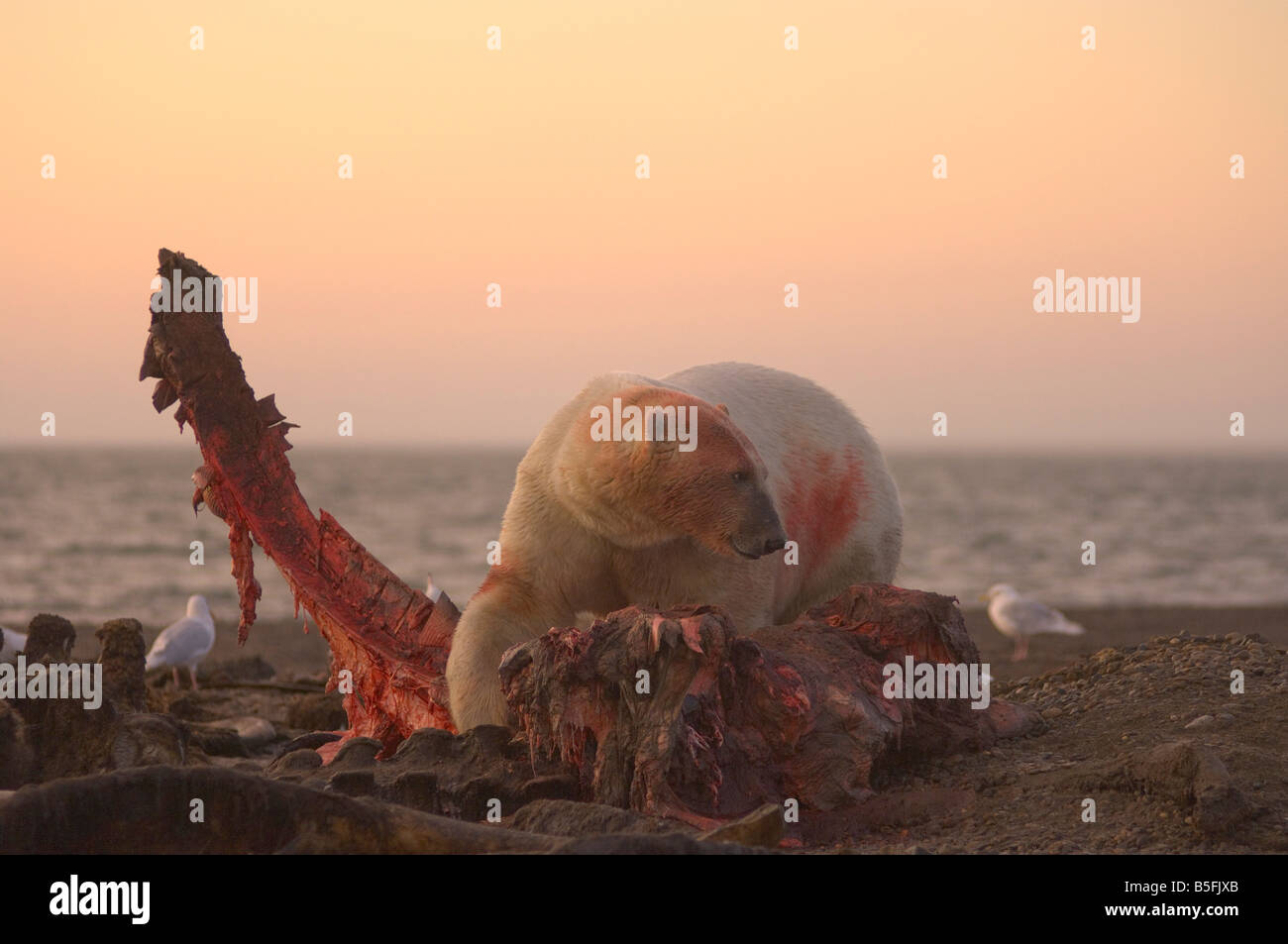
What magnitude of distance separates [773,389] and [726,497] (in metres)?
1.96

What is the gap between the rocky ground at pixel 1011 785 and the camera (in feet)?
12.6

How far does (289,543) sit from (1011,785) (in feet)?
13.1

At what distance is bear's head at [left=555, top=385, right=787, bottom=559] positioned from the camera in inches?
236

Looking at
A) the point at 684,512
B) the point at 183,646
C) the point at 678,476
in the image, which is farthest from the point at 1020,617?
the point at 678,476

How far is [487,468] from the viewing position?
106062mm

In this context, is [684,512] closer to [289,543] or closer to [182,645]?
[289,543]

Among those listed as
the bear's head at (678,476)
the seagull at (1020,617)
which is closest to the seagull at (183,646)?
the bear's head at (678,476)

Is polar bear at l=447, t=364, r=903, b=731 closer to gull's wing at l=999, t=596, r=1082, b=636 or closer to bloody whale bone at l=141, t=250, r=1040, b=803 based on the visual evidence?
bloody whale bone at l=141, t=250, r=1040, b=803

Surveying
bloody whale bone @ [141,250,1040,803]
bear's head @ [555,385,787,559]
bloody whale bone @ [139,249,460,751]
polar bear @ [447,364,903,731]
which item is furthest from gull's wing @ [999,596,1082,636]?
bear's head @ [555,385,787,559]

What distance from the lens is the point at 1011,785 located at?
5516 mm

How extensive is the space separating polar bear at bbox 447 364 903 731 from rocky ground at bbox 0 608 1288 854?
3.42ft

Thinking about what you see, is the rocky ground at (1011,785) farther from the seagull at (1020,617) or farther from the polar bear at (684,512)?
the seagull at (1020,617)

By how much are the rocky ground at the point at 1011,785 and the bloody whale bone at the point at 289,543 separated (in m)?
0.65
